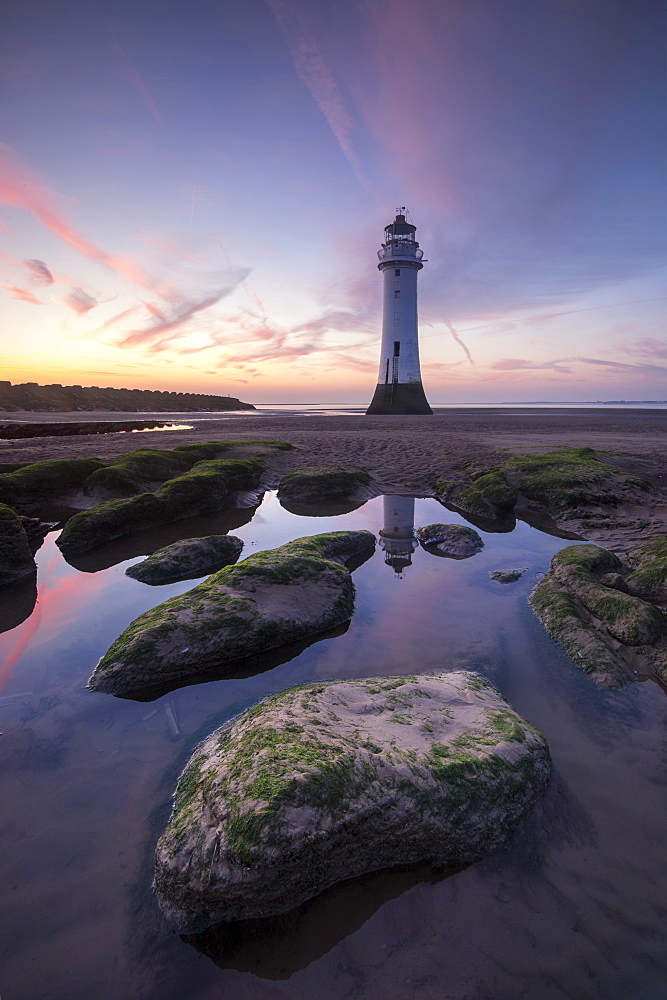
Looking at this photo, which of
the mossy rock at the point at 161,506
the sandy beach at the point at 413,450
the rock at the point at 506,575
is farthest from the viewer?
the sandy beach at the point at 413,450

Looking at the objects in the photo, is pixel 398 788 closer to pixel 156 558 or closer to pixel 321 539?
pixel 321 539

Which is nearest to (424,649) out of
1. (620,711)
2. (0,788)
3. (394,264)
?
(620,711)

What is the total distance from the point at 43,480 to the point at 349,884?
12295mm

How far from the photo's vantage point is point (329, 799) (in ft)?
8.59

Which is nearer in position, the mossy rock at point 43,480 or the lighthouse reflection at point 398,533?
Result: the lighthouse reflection at point 398,533

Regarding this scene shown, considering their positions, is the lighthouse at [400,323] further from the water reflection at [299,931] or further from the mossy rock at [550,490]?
the water reflection at [299,931]

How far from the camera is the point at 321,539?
775cm

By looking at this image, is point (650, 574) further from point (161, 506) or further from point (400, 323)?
point (400, 323)

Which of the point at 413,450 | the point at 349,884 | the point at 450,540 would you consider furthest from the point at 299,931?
the point at 413,450

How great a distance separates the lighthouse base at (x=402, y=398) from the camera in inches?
1636

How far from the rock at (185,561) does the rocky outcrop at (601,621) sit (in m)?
5.04

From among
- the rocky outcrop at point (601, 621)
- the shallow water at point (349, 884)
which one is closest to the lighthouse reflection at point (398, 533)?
the rocky outcrop at point (601, 621)

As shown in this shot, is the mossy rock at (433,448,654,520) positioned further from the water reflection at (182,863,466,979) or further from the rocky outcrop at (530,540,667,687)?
the water reflection at (182,863,466,979)

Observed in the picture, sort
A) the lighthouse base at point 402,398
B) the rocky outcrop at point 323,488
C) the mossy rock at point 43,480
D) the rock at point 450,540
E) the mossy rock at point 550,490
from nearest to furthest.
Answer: the rock at point 450,540
the mossy rock at point 550,490
the mossy rock at point 43,480
the rocky outcrop at point 323,488
the lighthouse base at point 402,398
